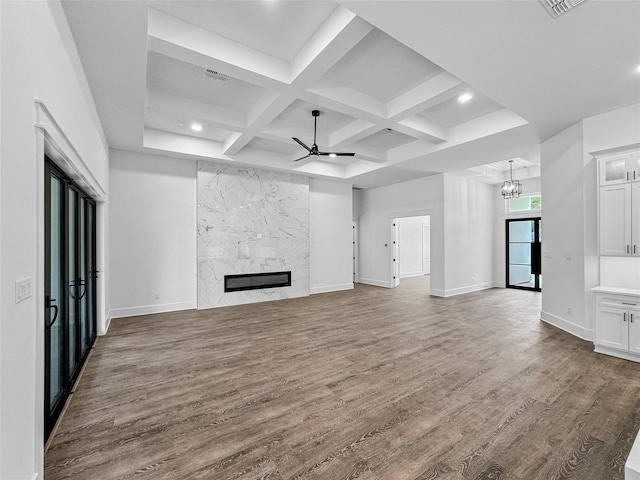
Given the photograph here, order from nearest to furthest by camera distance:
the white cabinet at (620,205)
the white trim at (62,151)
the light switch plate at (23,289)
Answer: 1. the light switch plate at (23,289)
2. the white trim at (62,151)
3. the white cabinet at (620,205)

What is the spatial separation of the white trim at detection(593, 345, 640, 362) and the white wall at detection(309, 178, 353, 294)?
5.68 meters

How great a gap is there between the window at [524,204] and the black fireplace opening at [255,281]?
6.82m

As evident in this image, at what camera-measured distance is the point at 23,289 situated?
4.78 ft

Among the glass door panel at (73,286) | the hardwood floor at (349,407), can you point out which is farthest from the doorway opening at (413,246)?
the glass door panel at (73,286)

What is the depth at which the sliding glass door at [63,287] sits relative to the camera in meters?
2.15

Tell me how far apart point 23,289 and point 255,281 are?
18.3ft

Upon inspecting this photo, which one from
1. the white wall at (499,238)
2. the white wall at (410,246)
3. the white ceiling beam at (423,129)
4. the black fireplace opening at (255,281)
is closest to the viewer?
the white ceiling beam at (423,129)

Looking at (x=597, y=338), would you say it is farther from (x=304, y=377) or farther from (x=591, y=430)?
(x=304, y=377)

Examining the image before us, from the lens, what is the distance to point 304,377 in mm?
3086

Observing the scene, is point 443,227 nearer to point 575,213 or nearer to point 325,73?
point 575,213

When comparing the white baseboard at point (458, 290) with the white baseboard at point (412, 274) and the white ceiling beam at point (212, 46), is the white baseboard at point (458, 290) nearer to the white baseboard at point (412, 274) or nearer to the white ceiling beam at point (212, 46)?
the white baseboard at point (412, 274)

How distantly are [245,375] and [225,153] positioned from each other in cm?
455

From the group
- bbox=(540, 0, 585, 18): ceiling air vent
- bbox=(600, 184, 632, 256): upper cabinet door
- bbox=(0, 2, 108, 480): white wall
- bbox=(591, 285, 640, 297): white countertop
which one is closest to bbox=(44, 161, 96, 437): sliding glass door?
bbox=(0, 2, 108, 480): white wall

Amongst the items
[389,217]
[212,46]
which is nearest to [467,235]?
[389,217]
